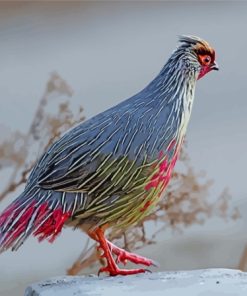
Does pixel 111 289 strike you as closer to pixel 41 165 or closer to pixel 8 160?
pixel 41 165

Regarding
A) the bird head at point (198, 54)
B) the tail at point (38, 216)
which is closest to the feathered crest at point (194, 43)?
the bird head at point (198, 54)

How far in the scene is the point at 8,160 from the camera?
4.30ft

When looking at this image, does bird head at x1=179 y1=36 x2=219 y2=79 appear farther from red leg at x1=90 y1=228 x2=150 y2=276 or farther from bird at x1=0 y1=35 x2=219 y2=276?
red leg at x1=90 y1=228 x2=150 y2=276

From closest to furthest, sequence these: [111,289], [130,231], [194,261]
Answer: [111,289] → [130,231] → [194,261]

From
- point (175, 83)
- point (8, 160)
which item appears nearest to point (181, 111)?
point (175, 83)

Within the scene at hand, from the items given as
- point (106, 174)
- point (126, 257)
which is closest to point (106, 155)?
point (106, 174)

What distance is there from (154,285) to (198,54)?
0.24 meters

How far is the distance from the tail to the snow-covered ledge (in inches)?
2.0

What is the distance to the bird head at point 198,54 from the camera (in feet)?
3.10

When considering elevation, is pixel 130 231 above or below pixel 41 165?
below

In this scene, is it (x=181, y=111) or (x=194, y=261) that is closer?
(x=181, y=111)

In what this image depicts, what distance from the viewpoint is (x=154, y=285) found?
0.88 metres

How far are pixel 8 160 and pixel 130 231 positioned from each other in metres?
0.21

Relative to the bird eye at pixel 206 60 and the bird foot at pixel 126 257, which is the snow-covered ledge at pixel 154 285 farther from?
the bird eye at pixel 206 60
